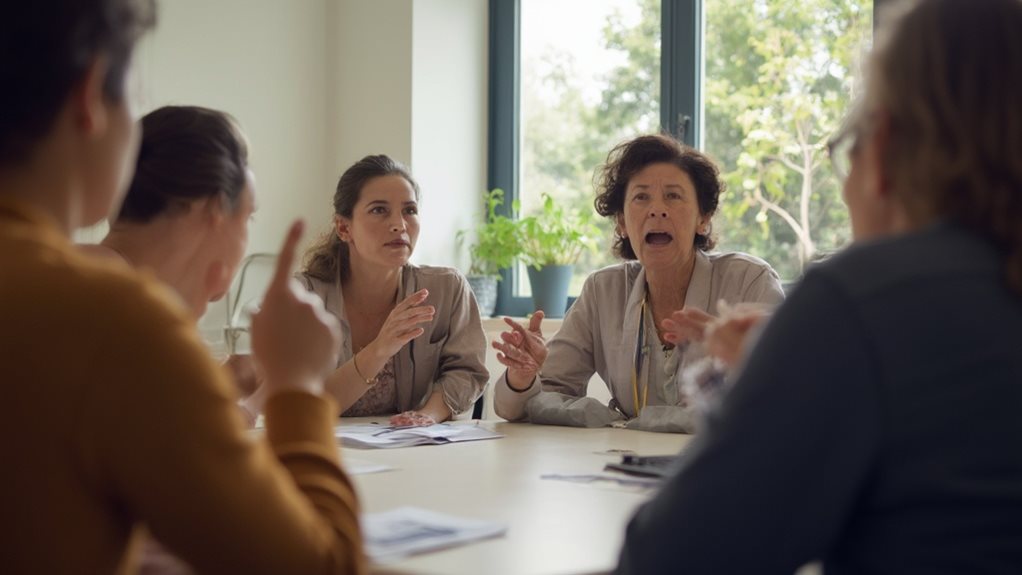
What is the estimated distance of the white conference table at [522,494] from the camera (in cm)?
131

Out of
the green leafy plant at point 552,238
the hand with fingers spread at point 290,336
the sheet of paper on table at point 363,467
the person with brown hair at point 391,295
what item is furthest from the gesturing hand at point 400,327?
the green leafy plant at point 552,238

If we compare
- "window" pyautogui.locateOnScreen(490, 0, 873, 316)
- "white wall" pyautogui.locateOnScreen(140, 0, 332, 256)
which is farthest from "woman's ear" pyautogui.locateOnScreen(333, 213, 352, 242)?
"window" pyautogui.locateOnScreen(490, 0, 873, 316)

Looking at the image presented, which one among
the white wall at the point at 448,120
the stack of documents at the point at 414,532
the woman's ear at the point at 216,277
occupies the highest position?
the white wall at the point at 448,120

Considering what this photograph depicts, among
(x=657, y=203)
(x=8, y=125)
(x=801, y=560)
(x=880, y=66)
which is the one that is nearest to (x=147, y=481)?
(x=8, y=125)

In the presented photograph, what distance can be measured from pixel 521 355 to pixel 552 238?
6.46 ft

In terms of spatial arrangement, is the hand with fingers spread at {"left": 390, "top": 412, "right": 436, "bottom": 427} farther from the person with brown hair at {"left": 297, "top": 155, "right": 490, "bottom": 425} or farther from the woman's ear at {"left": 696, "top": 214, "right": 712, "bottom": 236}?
the woman's ear at {"left": 696, "top": 214, "right": 712, "bottom": 236}

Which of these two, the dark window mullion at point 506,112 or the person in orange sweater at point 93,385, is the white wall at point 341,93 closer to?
the dark window mullion at point 506,112

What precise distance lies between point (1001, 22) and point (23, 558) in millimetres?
966

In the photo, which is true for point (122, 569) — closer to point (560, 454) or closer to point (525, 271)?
point (560, 454)

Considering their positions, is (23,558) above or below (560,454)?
above

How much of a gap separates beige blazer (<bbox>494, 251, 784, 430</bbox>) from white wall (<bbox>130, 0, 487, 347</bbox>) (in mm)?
1806

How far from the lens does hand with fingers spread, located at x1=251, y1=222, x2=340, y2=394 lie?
48.7 inches

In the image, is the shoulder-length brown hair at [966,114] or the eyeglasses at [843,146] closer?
the shoulder-length brown hair at [966,114]

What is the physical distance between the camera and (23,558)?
2.94 ft
